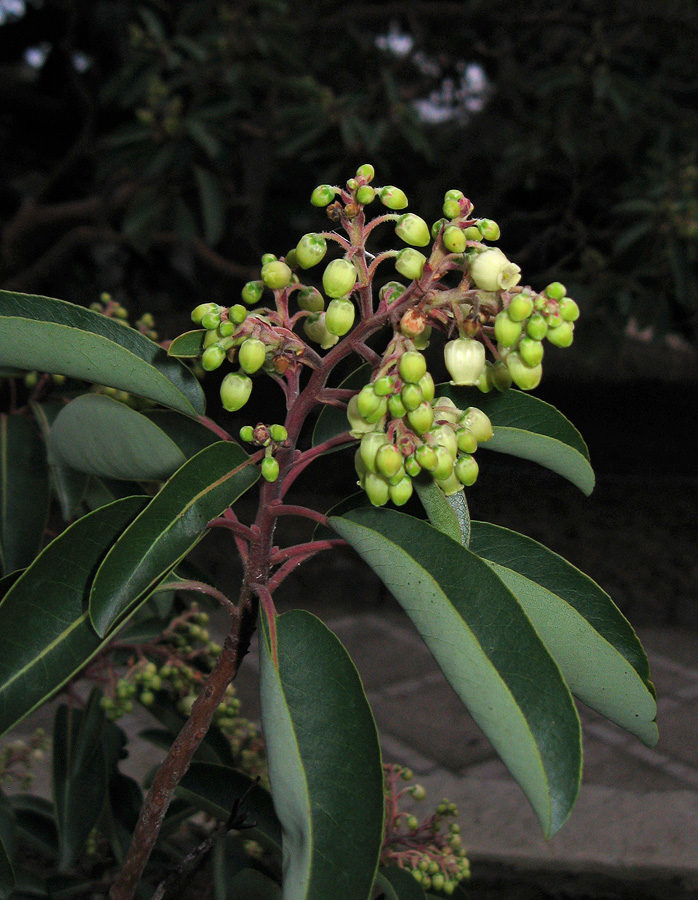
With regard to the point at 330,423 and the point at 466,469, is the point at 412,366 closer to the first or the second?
the point at 466,469

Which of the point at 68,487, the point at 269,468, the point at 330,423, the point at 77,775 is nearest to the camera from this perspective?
the point at 269,468

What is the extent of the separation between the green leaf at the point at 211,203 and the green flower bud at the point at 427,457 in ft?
7.70

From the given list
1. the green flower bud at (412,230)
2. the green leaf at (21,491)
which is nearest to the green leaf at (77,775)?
the green leaf at (21,491)

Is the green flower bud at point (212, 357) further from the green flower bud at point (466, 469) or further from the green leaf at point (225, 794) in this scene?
the green leaf at point (225, 794)

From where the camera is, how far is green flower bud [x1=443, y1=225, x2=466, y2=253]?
2.00 ft

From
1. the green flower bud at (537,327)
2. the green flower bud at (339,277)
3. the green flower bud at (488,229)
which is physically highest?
the green flower bud at (488,229)

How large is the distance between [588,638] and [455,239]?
332 millimetres

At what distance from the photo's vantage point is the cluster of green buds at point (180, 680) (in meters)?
1.23

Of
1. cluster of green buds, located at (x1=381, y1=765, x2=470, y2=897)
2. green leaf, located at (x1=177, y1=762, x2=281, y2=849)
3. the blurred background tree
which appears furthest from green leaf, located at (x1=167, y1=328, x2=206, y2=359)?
the blurred background tree

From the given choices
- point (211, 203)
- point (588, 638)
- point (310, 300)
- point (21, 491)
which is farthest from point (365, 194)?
point (211, 203)

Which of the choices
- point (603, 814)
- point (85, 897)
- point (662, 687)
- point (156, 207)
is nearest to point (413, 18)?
point (156, 207)

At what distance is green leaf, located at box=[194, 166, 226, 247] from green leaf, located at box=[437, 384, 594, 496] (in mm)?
2208

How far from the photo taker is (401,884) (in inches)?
39.9

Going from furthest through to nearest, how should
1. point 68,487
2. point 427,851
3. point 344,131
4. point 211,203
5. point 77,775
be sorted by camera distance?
point 211,203
point 344,131
point 77,775
point 427,851
point 68,487
